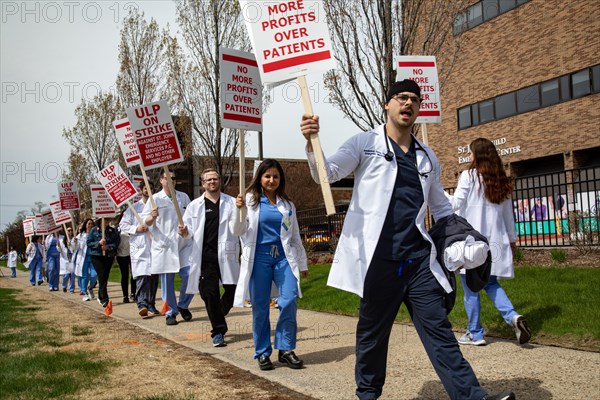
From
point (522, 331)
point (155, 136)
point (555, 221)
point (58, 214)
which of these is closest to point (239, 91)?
point (155, 136)

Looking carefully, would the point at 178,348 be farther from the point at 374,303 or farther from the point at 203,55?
the point at 203,55

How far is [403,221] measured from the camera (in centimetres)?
403

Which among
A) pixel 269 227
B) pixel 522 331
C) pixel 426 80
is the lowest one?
pixel 522 331

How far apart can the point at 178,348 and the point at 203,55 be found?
12.7 meters

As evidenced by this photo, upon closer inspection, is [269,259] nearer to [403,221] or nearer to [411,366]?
[411,366]

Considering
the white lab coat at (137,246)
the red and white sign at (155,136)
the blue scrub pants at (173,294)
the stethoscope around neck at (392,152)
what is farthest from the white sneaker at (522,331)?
the white lab coat at (137,246)

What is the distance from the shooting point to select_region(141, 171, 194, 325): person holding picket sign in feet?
32.4

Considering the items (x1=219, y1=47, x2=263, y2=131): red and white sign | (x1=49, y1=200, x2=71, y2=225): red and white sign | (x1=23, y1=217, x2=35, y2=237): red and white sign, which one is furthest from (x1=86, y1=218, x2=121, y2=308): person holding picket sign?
(x1=23, y1=217, x2=35, y2=237): red and white sign

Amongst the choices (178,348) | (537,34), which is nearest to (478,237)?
A: (178,348)

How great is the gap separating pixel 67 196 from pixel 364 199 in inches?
559

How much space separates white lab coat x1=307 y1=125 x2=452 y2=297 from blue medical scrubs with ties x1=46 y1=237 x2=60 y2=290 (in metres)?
19.4

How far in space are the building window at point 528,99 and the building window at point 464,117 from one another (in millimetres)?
3434

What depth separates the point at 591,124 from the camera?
81.7ft

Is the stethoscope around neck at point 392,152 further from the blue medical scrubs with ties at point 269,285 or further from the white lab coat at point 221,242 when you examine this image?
the white lab coat at point 221,242
